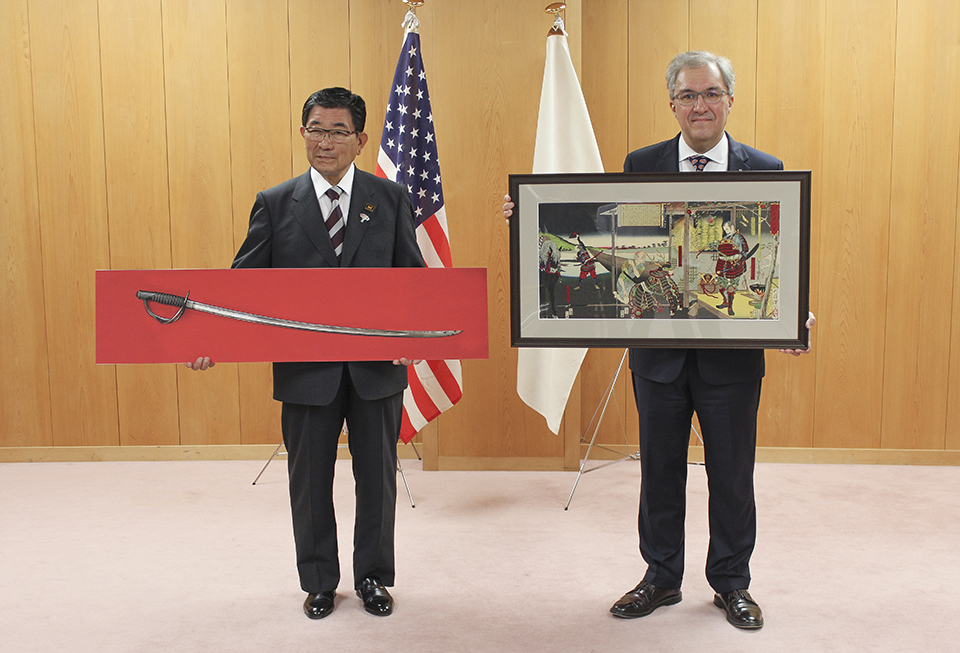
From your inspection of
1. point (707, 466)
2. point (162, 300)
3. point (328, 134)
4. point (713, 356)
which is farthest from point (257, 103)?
point (707, 466)

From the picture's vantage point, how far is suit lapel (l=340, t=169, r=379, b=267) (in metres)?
2.15

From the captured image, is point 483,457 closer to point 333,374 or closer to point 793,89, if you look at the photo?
point 333,374

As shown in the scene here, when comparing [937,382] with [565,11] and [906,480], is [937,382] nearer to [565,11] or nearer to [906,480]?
[906,480]

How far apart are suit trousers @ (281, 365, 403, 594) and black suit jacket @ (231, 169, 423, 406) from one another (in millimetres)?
73

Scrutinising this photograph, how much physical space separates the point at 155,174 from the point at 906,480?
15.4 feet

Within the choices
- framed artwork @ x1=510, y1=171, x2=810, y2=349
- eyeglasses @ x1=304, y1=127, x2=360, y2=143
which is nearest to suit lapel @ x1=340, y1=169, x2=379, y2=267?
eyeglasses @ x1=304, y1=127, x2=360, y2=143

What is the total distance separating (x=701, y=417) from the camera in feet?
7.09

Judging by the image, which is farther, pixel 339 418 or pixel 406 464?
pixel 406 464

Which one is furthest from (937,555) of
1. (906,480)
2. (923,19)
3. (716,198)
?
(923,19)

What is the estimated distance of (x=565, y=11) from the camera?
148 inches

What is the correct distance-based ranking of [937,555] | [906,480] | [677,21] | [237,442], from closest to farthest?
1. [937,555]
2. [906,480]
3. [677,21]
4. [237,442]

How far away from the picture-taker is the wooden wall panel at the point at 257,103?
4.07 meters

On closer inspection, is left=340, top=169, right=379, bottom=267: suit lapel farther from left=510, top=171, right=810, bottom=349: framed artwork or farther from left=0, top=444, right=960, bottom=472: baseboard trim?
left=0, top=444, right=960, bottom=472: baseboard trim

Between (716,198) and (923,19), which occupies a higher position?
(923,19)
